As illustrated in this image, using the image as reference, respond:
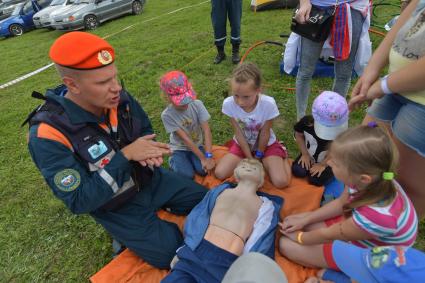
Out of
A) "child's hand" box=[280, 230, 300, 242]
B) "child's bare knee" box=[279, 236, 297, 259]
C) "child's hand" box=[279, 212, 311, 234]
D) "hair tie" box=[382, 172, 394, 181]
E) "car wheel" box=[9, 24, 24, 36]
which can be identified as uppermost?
"hair tie" box=[382, 172, 394, 181]

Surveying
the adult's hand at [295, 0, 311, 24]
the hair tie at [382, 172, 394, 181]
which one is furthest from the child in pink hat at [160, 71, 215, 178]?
the hair tie at [382, 172, 394, 181]

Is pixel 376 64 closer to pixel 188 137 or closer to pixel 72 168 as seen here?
pixel 188 137

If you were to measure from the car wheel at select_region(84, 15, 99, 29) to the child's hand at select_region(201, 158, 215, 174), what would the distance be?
12091mm

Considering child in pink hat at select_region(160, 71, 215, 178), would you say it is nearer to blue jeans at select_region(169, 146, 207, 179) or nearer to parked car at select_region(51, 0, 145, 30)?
blue jeans at select_region(169, 146, 207, 179)

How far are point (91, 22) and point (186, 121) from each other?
469 inches

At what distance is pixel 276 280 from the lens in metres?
1.06

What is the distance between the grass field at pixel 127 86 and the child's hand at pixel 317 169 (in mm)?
568

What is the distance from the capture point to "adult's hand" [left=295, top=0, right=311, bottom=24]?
10.5 ft

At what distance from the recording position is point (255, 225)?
269 cm

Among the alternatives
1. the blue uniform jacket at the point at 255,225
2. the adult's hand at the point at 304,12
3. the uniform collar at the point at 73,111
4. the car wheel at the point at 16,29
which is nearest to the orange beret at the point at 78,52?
the uniform collar at the point at 73,111

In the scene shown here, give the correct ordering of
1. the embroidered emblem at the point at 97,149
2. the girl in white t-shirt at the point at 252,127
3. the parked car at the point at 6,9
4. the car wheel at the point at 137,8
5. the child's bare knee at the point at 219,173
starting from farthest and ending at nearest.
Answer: the parked car at the point at 6,9 < the car wheel at the point at 137,8 < the child's bare knee at the point at 219,173 < the girl in white t-shirt at the point at 252,127 < the embroidered emblem at the point at 97,149

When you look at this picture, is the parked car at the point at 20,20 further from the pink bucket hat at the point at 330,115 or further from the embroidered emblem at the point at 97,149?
the pink bucket hat at the point at 330,115

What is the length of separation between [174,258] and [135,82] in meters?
4.63

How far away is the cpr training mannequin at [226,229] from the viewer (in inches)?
93.0
